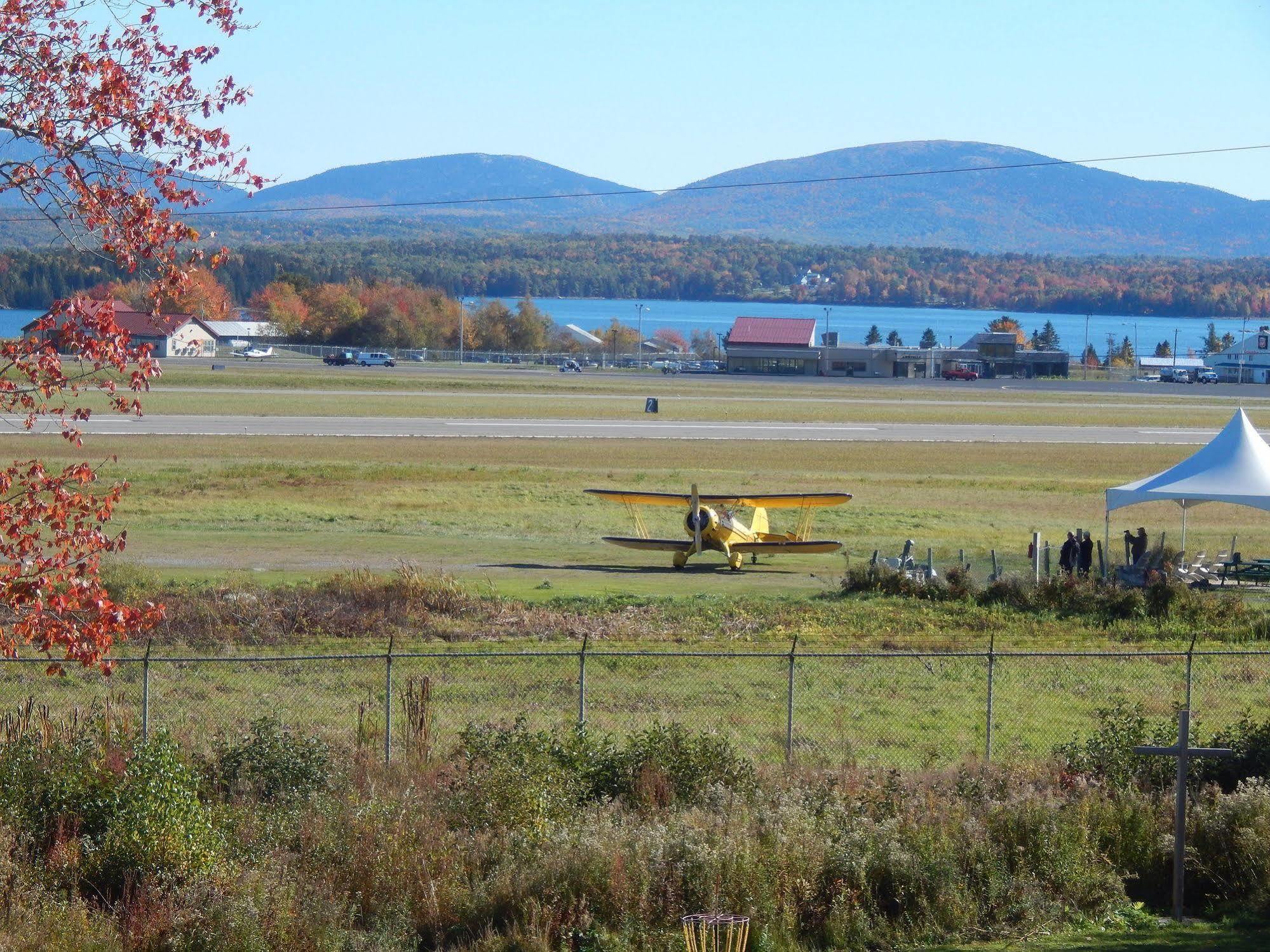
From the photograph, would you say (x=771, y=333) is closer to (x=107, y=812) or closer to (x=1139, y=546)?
(x=1139, y=546)

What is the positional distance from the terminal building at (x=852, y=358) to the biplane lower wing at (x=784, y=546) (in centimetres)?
9849

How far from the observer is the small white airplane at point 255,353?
127 metres

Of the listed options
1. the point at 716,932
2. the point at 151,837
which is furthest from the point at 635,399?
the point at 716,932

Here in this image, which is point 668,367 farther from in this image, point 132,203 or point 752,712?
point 132,203

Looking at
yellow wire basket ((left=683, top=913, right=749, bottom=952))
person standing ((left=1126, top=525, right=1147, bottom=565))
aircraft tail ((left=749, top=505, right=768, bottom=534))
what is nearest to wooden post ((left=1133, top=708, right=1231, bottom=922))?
yellow wire basket ((left=683, top=913, right=749, bottom=952))

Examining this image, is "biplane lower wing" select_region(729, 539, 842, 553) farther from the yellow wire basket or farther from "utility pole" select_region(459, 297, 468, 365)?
"utility pole" select_region(459, 297, 468, 365)

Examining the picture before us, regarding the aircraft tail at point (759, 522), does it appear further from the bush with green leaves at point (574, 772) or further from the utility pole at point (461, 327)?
the utility pole at point (461, 327)

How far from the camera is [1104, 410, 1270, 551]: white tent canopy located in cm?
2609

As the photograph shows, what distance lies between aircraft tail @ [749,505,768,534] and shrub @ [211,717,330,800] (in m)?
18.7

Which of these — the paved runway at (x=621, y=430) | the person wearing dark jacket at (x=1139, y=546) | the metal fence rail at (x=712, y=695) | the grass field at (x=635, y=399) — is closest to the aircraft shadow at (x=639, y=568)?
the person wearing dark jacket at (x=1139, y=546)

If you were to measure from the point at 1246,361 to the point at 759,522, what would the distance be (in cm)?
14247

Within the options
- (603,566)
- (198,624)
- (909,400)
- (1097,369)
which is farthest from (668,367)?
(198,624)

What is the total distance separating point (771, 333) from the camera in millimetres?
146250

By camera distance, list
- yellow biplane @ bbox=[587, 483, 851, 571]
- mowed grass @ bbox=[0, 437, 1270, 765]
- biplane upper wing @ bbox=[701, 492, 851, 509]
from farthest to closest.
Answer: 1. biplane upper wing @ bbox=[701, 492, 851, 509]
2. yellow biplane @ bbox=[587, 483, 851, 571]
3. mowed grass @ bbox=[0, 437, 1270, 765]
